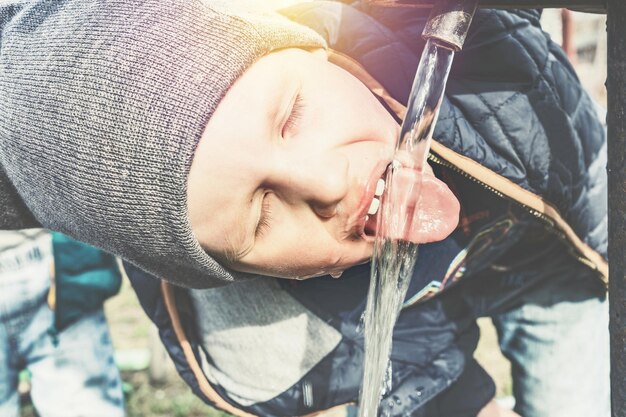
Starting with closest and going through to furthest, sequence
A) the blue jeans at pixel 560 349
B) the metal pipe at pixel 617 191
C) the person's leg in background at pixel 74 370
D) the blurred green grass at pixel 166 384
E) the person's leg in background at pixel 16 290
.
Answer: the metal pipe at pixel 617 191 < the blue jeans at pixel 560 349 < the person's leg in background at pixel 16 290 < the person's leg in background at pixel 74 370 < the blurred green grass at pixel 166 384

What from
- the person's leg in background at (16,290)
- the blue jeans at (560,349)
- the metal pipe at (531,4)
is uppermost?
the metal pipe at (531,4)

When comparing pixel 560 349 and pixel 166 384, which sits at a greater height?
pixel 560 349

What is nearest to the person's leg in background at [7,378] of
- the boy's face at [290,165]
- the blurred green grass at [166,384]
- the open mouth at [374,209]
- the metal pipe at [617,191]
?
the blurred green grass at [166,384]

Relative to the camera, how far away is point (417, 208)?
1.15m

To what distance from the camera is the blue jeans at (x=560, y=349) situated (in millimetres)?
1549

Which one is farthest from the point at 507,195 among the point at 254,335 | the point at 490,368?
the point at 490,368

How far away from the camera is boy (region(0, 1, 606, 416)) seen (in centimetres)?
105

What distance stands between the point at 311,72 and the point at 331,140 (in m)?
0.11

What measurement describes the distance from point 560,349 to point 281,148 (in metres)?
0.88

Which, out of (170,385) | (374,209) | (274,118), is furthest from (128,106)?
(170,385)

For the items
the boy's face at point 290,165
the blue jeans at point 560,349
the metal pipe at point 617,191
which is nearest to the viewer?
the metal pipe at point 617,191

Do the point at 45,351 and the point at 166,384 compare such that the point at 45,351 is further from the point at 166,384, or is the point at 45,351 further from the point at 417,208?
the point at 417,208

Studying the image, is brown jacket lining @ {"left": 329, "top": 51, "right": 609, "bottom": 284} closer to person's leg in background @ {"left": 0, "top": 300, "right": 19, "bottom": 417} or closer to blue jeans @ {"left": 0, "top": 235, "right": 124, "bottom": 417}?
blue jeans @ {"left": 0, "top": 235, "right": 124, "bottom": 417}

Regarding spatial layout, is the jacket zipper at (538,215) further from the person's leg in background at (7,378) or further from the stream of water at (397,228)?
the person's leg in background at (7,378)
